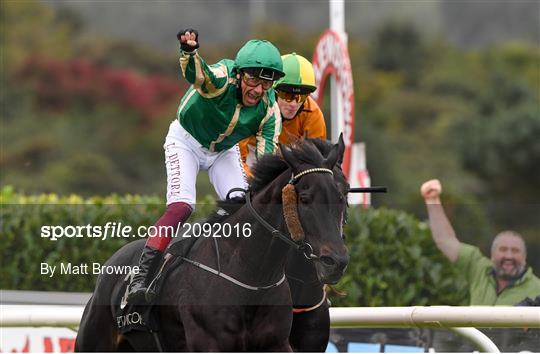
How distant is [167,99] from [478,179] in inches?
435

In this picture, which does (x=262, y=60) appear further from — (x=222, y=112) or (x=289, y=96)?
(x=289, y=96)

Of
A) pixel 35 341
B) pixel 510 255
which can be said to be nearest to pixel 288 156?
pixel 510 255

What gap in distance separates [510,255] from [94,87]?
31967mm

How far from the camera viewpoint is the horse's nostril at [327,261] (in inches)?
203

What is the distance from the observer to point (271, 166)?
566 cm

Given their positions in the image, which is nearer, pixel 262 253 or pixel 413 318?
pixel 262 253

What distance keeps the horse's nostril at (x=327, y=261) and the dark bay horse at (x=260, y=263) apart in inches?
0.5

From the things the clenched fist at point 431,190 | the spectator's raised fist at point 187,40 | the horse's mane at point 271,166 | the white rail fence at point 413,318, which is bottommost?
the white rail fence at point 413,318

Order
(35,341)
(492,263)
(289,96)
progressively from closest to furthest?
1. (289,96)
2. (492,263)
3. (35,341)

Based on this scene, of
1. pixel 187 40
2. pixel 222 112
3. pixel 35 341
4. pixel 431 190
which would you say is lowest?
pixel 35 341

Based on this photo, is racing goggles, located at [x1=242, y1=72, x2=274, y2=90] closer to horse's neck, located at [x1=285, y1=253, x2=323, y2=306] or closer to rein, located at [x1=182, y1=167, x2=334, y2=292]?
rein, located at [x1=182, y1=167, x2=334, y2=292]

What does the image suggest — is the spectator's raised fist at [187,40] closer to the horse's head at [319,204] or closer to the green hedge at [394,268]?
the horse's head at [319,204]

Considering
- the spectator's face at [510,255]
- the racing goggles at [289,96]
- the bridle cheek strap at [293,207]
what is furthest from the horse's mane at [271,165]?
the spectator's face at [510,255]

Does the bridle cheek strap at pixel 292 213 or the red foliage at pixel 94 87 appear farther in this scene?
the red foliage at pixel 94 87
